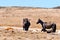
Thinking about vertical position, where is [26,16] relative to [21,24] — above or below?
below

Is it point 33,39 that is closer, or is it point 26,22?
point 33,39

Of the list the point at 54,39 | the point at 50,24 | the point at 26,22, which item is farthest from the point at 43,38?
the point at 26,22

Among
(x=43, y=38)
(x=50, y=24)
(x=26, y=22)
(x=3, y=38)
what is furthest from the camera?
(x=26, y=22)

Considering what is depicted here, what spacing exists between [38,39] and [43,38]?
790 mm

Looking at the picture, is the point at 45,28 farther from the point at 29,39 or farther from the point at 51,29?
the point at 29,39

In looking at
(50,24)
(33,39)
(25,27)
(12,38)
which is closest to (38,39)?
(33,39)

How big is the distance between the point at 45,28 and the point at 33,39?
25.5 ft

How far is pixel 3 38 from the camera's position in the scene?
58.3 ft

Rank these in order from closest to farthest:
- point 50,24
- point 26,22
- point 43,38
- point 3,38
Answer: point 3,38
point 43,38
point 50,24
point 26,22

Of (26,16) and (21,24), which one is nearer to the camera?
(21,24)

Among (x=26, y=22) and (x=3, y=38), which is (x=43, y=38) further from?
(x=26, y=22)

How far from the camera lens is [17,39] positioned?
1788cm

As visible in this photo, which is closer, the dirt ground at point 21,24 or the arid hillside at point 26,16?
the dirt ground at point 21,24

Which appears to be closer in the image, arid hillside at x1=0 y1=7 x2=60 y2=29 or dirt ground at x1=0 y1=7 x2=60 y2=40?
dirt ground at x1=0 y1=7 x2=60 y2=40
